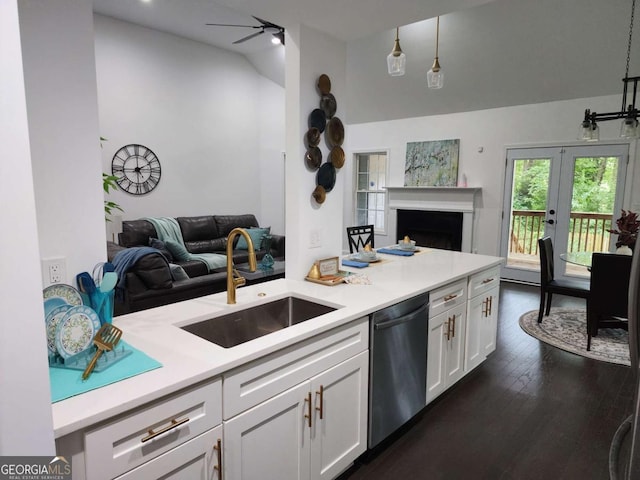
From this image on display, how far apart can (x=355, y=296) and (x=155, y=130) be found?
5418 mm

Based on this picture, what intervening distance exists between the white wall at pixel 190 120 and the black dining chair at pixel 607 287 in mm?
5523

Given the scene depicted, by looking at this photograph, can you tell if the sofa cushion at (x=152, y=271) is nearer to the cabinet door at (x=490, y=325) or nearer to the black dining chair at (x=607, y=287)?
the cabinet door at (x=490, y=325)

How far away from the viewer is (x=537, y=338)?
3801mm

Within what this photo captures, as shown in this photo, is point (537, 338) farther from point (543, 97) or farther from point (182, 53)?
point (182, 53)

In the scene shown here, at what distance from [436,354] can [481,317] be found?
0.72 meters

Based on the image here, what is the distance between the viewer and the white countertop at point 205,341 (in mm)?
1047

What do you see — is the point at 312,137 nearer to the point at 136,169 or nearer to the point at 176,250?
the point at 176,250

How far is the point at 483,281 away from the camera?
294cm

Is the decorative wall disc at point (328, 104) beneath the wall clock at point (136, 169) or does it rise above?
above

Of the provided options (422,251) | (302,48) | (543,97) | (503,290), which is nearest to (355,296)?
(302,48)

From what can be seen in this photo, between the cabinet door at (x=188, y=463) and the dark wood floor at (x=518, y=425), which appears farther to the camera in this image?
the dark wood floor at (x=518, y=425)

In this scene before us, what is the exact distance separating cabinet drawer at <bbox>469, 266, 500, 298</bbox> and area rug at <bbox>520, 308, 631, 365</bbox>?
112cm

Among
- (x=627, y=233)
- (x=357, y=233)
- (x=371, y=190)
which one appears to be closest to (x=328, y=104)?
(x=357, y=233)

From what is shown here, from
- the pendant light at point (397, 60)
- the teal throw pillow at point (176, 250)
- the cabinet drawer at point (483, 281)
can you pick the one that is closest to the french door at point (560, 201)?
the cabinet drawer at point (483, 281)
